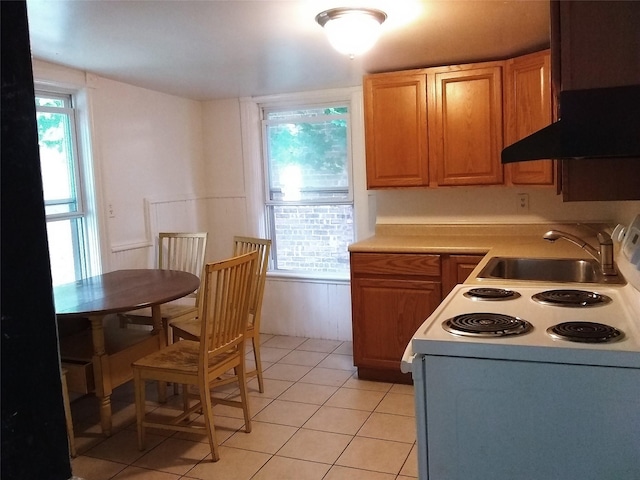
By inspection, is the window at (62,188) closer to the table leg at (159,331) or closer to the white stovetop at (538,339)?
the table leg at (159,331)

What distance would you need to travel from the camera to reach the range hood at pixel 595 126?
1.21 m

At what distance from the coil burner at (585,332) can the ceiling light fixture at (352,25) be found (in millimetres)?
1486

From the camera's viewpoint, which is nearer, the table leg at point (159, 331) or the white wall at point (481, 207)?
the table leg at point (159, 331)

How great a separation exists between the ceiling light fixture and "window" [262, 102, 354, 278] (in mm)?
1906

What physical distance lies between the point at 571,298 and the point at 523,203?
6.04 feet

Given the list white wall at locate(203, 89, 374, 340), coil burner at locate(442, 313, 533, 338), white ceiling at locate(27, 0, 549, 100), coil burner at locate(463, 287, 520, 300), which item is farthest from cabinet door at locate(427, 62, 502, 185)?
coil burner at locate(442, 313, 533, 338)

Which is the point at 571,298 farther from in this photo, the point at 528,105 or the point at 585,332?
the point at 528,105

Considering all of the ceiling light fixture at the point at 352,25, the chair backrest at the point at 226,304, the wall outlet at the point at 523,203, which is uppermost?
the ceiling light fixture at the point at 352,25

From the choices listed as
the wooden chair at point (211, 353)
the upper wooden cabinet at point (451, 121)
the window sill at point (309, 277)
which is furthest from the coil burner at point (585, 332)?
the window sill at point (309, 277)

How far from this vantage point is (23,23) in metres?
0.68

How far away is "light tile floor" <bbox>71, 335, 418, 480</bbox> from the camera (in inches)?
101

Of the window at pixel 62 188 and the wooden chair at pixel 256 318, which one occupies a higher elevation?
the window at pixel 62 188

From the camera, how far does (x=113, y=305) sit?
8.82 feet

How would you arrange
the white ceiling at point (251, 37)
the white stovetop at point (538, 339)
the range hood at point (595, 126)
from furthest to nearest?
the white ceiling at point (251, 37)
the white stovetop at point (538, 339)
the range hood at point (595, 126)
